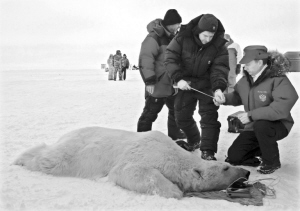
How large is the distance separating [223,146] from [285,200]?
2.62 m

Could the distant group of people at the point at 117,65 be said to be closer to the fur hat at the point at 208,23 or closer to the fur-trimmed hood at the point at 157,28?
the fur-trimmed hood at the point at 157,28

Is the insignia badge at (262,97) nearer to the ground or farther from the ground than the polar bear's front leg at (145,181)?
farther from the ground

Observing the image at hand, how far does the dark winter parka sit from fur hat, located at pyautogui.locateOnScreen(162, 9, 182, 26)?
2.48ft

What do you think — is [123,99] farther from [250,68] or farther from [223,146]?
[250,68]

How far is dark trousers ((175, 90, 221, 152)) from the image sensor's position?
550cm

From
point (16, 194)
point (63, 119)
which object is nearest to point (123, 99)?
point (63, 119)

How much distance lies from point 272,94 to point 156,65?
2.38 m

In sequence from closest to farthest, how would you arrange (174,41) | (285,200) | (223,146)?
(285,200) → (174,41) → (223,146)

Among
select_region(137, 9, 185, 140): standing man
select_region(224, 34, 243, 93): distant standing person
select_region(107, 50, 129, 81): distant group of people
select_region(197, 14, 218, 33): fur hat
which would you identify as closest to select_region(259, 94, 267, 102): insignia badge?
select_region(197, 14, 218, 33): fur hat

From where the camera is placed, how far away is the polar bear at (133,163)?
3936 millimetres

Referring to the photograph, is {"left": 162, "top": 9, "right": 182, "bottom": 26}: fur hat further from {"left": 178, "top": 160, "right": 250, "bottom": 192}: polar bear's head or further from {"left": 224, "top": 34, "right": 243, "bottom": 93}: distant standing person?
{"left": 224, "top": 34, "right": 243, "bottom": 93}: distant standing person

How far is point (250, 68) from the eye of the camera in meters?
5.13

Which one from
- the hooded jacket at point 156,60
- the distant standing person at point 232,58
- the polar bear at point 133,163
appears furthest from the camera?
the distant standing person at point 232,58

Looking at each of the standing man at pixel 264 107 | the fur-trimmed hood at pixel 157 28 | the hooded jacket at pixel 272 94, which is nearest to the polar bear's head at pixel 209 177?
the standing man at pixel 264 107
